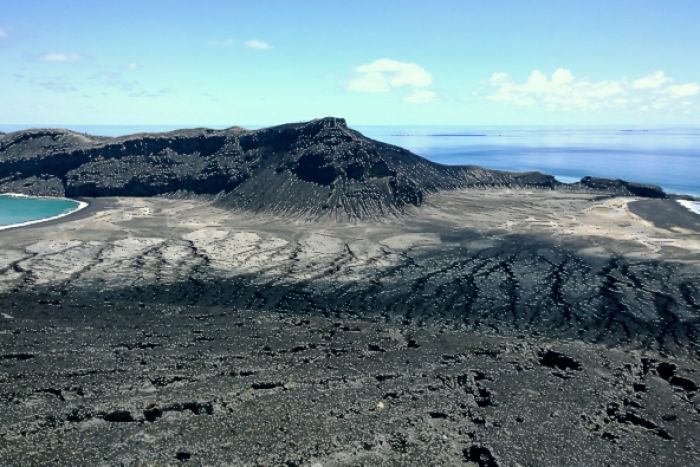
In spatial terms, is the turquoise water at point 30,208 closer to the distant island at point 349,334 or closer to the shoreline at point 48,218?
the shoreline at point 48,218

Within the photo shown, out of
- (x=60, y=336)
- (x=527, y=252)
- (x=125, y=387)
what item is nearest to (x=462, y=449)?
(x=125, y=387)

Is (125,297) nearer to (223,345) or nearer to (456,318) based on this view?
(223,345)

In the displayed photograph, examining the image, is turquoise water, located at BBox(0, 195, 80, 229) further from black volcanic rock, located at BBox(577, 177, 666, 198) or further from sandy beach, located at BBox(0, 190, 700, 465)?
black volcanic rock, located at BBox(577, 177, 666, 198)

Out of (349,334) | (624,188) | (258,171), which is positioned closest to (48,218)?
(258,171)

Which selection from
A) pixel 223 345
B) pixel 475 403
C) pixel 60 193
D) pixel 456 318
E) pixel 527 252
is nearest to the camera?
pixel 475 403

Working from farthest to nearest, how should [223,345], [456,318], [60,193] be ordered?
[60,193], [456,318], [223,345]

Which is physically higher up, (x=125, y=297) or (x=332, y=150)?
(x=332, y=150)

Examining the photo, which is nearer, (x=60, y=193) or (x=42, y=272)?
(x=42, y=272)

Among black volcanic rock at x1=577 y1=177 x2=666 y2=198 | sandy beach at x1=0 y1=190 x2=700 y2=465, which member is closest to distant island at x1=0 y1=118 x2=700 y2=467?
sandy beach at x1=0 y1=190 x2=700 y2=465
